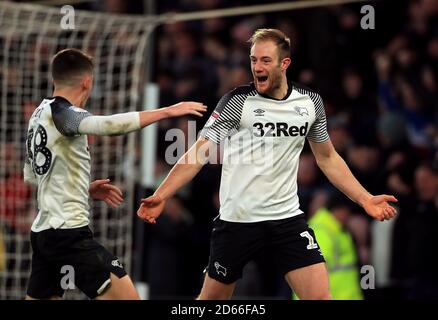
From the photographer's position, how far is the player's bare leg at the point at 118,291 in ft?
21.8

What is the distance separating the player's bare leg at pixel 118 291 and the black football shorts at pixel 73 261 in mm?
30

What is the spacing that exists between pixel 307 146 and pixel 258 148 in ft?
16.7

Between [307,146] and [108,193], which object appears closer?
[108,193]

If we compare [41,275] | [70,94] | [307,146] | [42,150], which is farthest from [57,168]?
[307,146]

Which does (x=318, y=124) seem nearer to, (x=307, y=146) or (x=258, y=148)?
(x=258, y=148)

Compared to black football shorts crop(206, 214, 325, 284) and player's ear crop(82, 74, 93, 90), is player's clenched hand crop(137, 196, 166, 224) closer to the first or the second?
black football shorts crop(206, 214, 325, 284)

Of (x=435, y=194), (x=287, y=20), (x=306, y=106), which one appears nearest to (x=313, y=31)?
(x=287, y=20)

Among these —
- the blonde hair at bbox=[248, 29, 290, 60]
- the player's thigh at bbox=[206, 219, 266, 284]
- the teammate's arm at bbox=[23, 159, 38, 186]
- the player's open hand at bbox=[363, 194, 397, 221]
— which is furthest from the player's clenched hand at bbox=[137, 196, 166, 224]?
the player's open hand at bbox=[363, 194, 397, 221]

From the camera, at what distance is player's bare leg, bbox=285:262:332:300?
21.9 feet

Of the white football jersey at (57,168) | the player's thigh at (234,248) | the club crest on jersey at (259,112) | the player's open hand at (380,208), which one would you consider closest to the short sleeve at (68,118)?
the white football jersey at (57,168)

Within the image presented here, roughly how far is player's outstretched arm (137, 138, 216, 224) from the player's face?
1.63 ft

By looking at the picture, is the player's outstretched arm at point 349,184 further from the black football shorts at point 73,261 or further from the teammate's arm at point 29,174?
the teammate's arm at point 29,174

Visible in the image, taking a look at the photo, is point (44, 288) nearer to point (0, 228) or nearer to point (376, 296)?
point (0, 228)

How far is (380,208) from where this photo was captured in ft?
22.6
